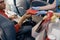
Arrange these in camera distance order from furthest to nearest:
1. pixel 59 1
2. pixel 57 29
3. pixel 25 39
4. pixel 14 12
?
pixel 14 12
pixel 59 1
pixel 25 39
pixel 57 29

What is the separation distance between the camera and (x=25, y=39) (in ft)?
3.53

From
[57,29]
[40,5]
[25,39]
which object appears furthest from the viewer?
[40,5]

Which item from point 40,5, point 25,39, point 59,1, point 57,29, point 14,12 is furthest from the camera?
point 14,12

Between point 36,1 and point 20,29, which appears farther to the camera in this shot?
point 36,1

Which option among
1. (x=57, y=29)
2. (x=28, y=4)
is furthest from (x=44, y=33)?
(x=28, y=4)

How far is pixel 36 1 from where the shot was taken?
1.36 m

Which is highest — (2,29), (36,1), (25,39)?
(36,1)

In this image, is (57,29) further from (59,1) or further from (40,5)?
(40,5)

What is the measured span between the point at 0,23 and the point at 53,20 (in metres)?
0.34

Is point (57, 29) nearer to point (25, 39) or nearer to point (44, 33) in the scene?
point (44, 33)

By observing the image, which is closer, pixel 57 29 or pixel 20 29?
pixel 57 29

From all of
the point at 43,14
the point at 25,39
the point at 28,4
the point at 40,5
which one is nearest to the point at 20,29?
the point at 25,39

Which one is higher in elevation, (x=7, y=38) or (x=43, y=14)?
(x=43, y=14)

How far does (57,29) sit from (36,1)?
0.49 metres
